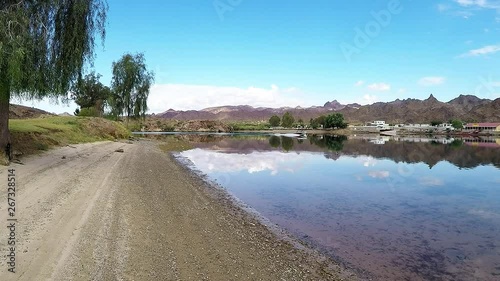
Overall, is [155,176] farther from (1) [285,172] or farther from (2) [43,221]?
(1) [285,172]

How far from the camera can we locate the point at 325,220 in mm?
17891

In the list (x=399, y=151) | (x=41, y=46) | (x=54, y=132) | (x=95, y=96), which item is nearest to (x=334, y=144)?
(x=399, y=151)

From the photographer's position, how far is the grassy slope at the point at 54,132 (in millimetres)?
26792

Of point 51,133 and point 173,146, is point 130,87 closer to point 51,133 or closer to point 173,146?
point 173,146

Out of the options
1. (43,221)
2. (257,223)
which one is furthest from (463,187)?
(43,221)

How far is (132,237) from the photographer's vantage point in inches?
451

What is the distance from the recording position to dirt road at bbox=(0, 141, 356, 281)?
8941 millimetres

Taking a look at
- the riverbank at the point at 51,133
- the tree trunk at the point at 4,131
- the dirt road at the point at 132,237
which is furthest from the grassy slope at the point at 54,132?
the dirt road at the point at 132,237

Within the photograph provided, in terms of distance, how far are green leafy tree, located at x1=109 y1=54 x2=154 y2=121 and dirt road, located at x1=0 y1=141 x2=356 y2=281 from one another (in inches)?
2349

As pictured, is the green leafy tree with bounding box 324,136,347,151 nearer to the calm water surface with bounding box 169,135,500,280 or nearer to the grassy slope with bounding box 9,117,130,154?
the calm water surface with bounding box 169,135,500,280

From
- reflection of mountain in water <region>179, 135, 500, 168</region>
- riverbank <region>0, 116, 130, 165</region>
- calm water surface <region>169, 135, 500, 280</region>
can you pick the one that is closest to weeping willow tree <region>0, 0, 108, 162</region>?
riverbank <region>0, 116, 130, 165</region>

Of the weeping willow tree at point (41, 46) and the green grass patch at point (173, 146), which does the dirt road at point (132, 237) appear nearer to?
the weeping willow tree at point (41, 46)

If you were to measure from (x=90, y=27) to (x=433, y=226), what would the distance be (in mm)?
24273

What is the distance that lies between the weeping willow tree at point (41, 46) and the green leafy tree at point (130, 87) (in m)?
55.1
